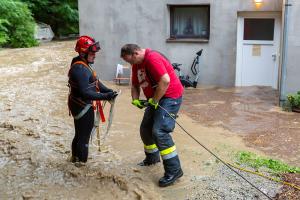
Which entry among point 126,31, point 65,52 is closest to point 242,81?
point 126,31

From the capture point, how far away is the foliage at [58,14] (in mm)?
30467

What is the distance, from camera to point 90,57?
579cm

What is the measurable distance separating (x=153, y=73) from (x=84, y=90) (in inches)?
38.6

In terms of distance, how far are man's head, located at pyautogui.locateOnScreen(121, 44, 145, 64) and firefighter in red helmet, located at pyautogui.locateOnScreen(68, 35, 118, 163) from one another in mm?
592

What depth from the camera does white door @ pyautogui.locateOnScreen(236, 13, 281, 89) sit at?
1181cm

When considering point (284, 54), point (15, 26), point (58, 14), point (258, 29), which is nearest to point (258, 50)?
point (258, 29)

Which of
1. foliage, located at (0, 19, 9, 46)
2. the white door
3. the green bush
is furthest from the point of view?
the green bush

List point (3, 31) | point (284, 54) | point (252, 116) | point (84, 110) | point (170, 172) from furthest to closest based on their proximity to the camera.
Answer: point (3, 31) → point (284, 54) → point (252, 116) → point (84, 110) → point (170, 172)

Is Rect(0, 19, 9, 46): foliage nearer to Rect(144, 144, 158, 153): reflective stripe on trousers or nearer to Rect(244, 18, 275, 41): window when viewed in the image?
Rect(244, 18, 275, 41): window

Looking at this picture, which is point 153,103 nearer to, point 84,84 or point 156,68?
point 156,68

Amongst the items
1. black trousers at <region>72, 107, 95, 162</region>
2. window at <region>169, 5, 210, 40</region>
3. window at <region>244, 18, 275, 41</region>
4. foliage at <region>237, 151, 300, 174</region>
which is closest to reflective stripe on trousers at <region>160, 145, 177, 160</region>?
black trousers at <region>72, 107, 95, 162</region>

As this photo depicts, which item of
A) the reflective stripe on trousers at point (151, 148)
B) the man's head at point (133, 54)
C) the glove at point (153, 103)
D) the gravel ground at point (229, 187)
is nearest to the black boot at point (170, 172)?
the gravel ground at point (229, 187)

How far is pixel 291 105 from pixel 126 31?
5.58 meters

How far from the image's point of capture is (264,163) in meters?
6.12
